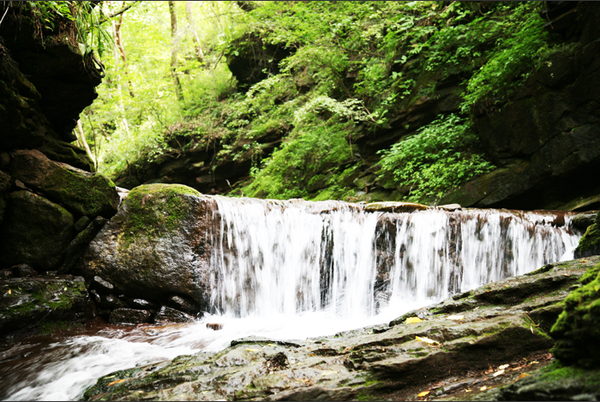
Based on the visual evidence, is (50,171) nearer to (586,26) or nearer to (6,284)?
(6,284)

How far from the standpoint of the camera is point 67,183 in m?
6.04

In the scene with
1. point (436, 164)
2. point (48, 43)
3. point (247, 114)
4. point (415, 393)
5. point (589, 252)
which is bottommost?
point (415, 393)

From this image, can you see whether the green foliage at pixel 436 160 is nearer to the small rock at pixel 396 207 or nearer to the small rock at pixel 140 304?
the small rock at pixel 396 207

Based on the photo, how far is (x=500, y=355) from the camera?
257 centimetres

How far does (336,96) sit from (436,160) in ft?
17.7

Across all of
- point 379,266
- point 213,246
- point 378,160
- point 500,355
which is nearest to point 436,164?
point 378,160

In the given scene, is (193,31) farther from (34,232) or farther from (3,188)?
(34,232)

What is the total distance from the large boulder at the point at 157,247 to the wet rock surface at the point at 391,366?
9.01 ft

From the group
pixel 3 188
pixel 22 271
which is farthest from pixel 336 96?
pixel 22 271

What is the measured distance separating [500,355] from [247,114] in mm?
14661

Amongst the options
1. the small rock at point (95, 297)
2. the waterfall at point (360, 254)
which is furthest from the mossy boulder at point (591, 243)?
the small rock at point (95, 297)

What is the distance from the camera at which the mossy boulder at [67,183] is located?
573 cm

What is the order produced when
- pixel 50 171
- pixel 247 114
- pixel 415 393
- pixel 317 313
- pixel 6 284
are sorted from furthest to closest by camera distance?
pixel 247 114 → pixel 317 313 → pixel 50 171 → pixel 6 284 → pixel 415 393

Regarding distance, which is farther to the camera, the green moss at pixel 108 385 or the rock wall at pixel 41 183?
the rock wall at pixel 41 183
